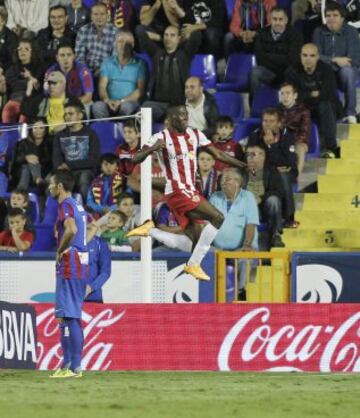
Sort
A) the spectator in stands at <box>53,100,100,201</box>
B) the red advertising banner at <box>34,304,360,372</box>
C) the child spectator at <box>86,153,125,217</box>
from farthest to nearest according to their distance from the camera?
the spectator in stands at <box>53,100,100,201</box> → the child spectator at <box>86,153,125,217</box> → the red advertising banner at <box>34,304,360,372</box>

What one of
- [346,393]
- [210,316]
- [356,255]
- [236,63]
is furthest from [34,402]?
[236,63]

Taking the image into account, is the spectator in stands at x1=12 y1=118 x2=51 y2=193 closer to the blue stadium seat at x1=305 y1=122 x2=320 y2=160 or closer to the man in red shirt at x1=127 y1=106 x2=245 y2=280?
the blue stadium seat at x1=305 y1=122 x2=320 y2=160

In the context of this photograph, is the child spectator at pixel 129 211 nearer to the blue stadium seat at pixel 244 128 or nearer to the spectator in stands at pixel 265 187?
the spectator in stands at pixel 265 187

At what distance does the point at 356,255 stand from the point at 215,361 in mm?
2532

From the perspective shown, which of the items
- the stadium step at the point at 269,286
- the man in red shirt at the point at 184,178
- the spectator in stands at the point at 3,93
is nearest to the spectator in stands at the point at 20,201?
the spectator in stands at the point at 3,93

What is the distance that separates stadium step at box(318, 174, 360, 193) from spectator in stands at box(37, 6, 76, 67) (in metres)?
4.46

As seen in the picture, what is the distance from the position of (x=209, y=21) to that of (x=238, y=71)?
0.83 metres

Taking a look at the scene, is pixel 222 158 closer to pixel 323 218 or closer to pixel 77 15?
pixel 323 218

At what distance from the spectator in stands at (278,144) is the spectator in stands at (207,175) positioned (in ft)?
2.00

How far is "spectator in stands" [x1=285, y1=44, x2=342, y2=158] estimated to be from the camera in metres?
21.4

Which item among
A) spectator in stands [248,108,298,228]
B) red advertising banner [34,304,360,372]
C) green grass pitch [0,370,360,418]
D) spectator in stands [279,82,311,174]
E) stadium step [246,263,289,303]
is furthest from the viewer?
spectator in stands [279,82,311,174]

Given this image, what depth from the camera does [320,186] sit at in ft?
69.9

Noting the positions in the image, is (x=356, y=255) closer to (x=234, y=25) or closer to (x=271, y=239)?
(x=271, y=239)

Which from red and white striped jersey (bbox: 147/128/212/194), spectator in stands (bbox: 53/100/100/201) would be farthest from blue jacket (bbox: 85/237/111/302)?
spectator in stands (bbox: 53/100/100/201)
